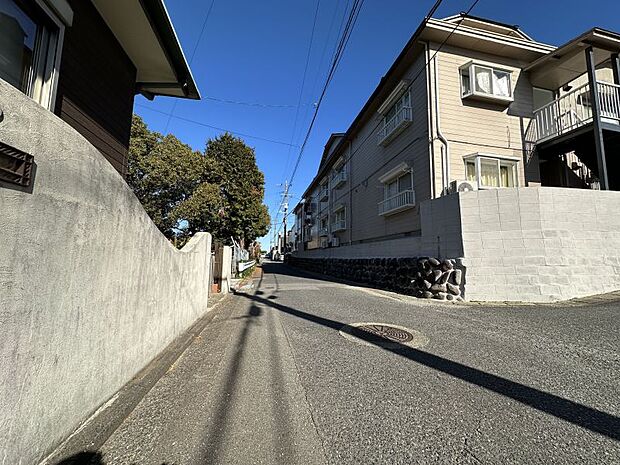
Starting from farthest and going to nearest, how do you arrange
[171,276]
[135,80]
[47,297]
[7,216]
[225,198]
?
[225,198]
[135,80]
[171,276]
[47,297]
[7,216]

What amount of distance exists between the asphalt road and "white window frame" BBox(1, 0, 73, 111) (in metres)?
3.47

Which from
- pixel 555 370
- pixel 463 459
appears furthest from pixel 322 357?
pixel 555 370

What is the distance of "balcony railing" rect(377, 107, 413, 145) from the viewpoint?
1140 centimetres

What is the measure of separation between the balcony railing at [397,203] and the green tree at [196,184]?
9.19 m

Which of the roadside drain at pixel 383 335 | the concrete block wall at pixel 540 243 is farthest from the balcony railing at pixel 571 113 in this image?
the roadside drain at pixel 383 335

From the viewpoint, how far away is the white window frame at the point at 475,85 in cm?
1040

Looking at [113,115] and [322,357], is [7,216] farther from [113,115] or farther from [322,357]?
[113,115]

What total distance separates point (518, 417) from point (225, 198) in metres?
18.7

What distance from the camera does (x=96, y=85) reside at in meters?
4.48

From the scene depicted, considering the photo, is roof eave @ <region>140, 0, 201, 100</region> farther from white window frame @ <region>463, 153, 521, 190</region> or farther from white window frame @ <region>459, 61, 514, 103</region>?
white window frame @ <region>459, 61, 514, 103</region>

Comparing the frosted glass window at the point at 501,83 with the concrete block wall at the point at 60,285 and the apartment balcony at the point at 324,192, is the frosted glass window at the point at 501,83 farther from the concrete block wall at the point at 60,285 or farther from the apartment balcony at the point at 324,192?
the apartment balcony at the point at 324,192

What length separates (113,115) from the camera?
509cm

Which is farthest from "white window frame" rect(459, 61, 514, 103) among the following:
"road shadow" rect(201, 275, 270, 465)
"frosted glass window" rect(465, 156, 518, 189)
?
"road shadow" rect(201, 275, 270, 465)

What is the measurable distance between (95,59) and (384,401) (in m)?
5.90
